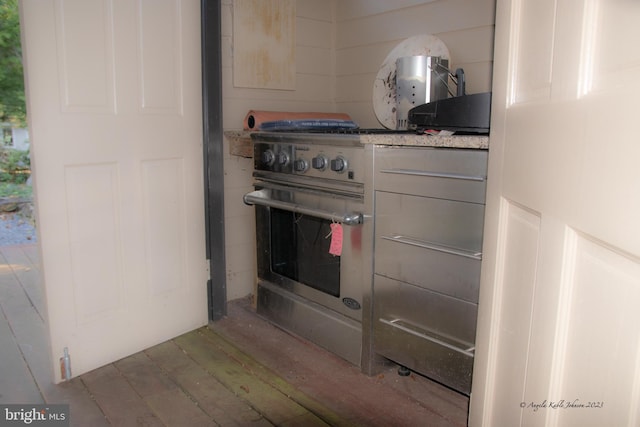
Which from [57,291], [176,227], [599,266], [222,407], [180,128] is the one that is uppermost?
[180,128]

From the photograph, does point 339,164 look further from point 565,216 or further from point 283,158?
point 565,216

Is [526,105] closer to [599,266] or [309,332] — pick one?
[599,266]

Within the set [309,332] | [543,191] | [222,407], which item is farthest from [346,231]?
[543,191]

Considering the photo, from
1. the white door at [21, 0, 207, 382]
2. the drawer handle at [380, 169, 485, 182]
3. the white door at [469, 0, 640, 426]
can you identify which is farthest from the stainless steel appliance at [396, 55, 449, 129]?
the white door at [469, 0, 640, 426]

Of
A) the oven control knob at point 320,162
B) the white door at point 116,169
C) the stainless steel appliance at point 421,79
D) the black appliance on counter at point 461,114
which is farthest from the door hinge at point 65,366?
the stainless steel appliance at point 421,79

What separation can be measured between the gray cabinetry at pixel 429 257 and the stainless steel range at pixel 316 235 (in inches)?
3.0

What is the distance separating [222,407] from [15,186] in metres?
4.40

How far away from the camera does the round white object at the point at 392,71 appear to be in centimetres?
232

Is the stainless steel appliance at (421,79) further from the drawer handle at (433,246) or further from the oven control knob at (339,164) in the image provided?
the drawer handle at (433,246)

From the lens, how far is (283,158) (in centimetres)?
218

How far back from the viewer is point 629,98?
1.63ft

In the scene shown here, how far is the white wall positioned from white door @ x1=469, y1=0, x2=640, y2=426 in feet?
4.25

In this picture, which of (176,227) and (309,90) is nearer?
(176,227)

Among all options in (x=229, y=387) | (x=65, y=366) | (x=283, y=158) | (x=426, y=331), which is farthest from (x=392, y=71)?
A: (x=65, y=366)
